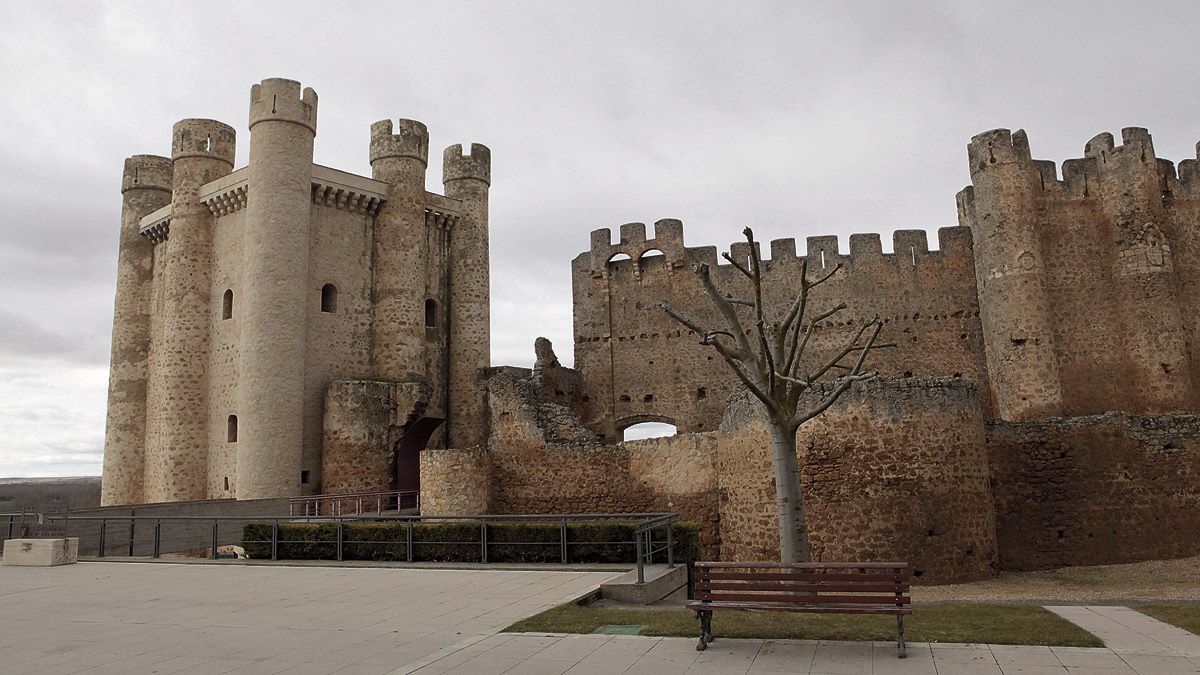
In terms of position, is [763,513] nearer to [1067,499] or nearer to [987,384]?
[1067,499]

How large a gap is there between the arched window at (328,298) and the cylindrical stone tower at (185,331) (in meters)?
4.15

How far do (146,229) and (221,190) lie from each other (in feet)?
17.3

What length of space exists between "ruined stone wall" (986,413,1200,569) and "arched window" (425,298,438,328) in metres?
19.0

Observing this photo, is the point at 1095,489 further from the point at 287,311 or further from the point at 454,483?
the point at 287,311

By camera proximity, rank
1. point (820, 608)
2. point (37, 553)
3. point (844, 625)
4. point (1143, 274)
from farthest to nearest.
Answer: point (1143, 274) < point (37, 553) < point (844, 625) < point (820, 608)

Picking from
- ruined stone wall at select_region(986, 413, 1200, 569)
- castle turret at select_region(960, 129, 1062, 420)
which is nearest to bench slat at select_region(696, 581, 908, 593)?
ruined stone wall at select_region(986, 413, 1200, 569)

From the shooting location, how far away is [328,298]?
28.2 meters

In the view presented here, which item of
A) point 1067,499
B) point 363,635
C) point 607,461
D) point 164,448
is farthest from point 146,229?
point 1067,499

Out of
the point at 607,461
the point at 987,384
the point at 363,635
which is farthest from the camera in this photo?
the point at 987,384

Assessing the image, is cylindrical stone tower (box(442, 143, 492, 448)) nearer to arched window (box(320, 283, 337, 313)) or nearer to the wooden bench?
arched window (box(320, 283, 337, 313))

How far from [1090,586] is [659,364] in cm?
1689

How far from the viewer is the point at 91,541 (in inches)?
749

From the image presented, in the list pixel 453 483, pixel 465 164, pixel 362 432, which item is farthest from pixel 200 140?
pixel 453 483

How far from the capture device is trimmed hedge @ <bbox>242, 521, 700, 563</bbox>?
1334 centimetres
